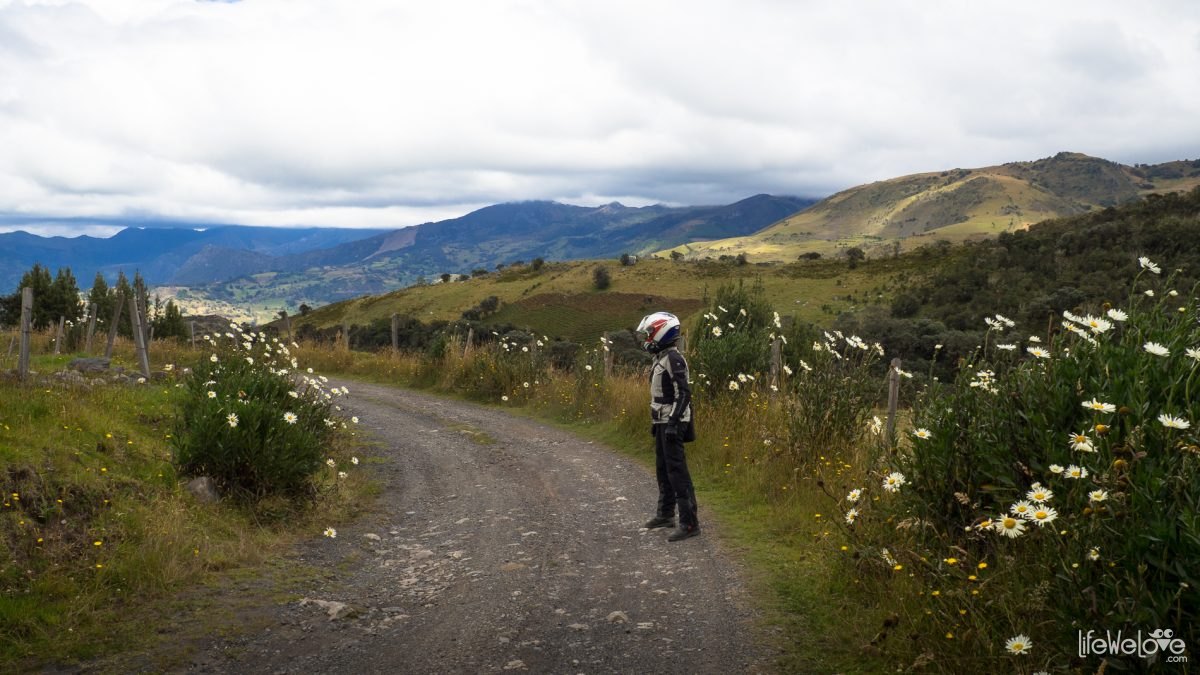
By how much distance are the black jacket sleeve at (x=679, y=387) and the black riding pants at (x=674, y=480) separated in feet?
0.78

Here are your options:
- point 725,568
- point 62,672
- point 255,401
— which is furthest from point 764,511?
point 62,672

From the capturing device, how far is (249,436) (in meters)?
8.00

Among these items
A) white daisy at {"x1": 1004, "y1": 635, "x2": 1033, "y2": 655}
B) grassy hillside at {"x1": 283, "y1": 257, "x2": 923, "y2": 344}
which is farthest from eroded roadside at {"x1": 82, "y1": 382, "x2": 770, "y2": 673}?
grassy hillside at {"x1": 283, "y1": 257, "x2": 923, "y2": 344}

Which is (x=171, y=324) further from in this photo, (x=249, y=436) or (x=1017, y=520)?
(x=1017, y=520)

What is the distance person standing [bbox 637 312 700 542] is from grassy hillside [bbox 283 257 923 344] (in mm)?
49654

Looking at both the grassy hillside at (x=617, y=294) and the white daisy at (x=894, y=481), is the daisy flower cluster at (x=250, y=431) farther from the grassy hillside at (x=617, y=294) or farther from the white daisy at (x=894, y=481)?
the grassy hillside at (x=617, y=294)

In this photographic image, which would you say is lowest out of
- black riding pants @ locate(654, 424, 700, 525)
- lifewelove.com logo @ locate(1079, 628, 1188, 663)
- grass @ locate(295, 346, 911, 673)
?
grass @ locate(295, 346, 911, 673)

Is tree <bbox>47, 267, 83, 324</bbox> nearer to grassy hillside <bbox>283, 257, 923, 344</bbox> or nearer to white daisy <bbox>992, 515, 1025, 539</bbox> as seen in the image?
grassy hillside <bbox>283, 257, 923, 344</bbox>

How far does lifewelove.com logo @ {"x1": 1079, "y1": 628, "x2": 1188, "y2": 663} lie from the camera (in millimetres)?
3135

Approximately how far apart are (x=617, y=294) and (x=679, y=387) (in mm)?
69525

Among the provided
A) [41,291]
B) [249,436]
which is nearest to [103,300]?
[41,291]

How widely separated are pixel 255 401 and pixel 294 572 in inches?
90.4

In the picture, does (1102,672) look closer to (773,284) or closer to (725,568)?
(725,568)

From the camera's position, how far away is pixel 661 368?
7.79m
